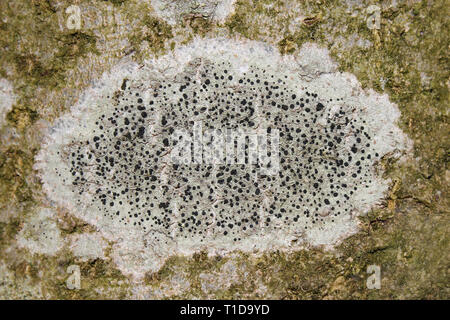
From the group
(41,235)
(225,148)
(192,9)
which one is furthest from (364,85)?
(41,235)

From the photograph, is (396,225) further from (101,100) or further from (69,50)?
(69,50)

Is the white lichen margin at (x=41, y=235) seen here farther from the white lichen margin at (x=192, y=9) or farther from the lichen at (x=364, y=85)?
the white lichen margin at (x=192, y=9)

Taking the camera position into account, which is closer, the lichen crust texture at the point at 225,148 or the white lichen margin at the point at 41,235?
the lichen crust texture at the point at 225,148

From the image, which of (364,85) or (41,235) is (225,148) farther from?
(41,235)

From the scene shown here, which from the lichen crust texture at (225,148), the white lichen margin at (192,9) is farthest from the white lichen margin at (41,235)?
the white lichen margin at (192,9)
